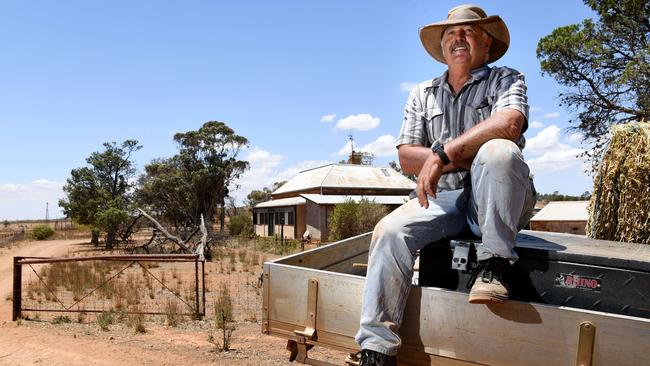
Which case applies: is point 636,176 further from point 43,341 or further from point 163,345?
point 43,341

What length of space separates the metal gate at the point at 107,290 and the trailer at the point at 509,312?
852 centimetres

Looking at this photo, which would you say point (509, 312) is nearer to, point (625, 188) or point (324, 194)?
point (625, 188)

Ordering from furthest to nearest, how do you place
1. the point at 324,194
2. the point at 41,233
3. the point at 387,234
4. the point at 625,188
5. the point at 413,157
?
the point at 41,233
the point at 324,194
the point at 625,188
the point at 413,157
the point at 387,234

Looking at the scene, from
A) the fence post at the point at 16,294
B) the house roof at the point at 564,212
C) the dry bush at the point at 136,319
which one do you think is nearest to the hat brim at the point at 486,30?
the dry bush at the point at 136,319

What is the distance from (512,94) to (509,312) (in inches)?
43.4

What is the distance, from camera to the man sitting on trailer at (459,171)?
215 cm

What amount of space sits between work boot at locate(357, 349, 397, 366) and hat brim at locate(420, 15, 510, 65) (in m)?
1.78

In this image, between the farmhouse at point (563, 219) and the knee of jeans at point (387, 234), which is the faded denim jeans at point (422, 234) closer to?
the knee of jeans at point (387, 234)

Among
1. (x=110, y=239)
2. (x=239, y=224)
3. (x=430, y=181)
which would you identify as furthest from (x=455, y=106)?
(x=239, y=224)

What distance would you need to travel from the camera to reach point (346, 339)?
95.7 inches

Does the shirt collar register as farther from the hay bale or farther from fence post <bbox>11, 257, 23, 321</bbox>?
fence post <bbox>11, 257, 23, 321</bbox>

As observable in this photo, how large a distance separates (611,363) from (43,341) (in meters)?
10.0

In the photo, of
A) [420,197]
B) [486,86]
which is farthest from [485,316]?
[486,86]

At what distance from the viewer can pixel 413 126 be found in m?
2.96
